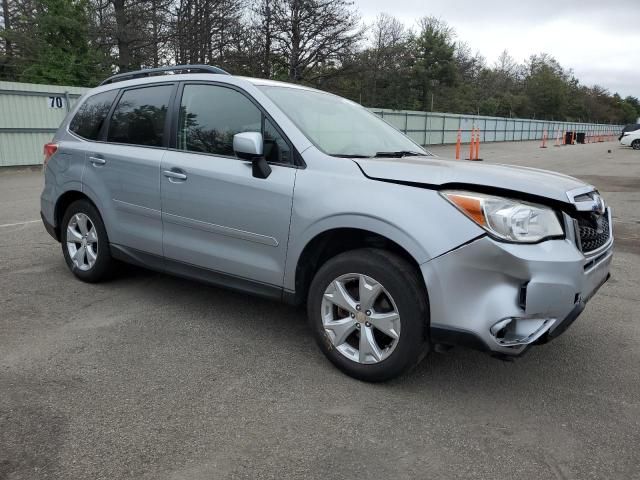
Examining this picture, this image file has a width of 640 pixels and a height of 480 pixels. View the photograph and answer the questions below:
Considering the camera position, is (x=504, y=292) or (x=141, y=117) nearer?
(x=504, y=292)


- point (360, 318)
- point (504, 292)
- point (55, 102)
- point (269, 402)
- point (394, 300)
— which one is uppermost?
point (55, 102)

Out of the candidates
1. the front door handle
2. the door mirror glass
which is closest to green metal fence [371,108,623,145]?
the front door handle

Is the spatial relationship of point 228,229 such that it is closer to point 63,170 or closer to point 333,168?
point 333,168

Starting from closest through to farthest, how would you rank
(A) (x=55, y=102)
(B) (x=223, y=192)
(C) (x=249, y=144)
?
(C) (x=249, y=144) < (B) (x=223, y=192) < (A) (x=55, y=102)

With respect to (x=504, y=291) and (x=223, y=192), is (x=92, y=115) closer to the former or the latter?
(x=223, y=192)

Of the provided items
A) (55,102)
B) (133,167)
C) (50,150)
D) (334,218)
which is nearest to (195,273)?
(133,167)

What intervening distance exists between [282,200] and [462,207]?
113 cm

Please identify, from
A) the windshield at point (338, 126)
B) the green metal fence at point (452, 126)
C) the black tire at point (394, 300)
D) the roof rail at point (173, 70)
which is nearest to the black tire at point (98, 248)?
the roof rail at point (173, 70)

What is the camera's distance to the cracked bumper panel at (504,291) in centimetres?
264

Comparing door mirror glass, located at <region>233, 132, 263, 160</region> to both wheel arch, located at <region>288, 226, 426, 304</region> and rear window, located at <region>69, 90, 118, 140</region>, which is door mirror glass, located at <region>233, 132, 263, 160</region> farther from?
rear window, located at <region>69, 90, 118, 140</region>

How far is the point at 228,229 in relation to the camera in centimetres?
363

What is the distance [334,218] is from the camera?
312 centimetres

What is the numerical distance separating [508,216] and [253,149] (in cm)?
152

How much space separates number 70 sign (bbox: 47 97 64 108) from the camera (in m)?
16.5
